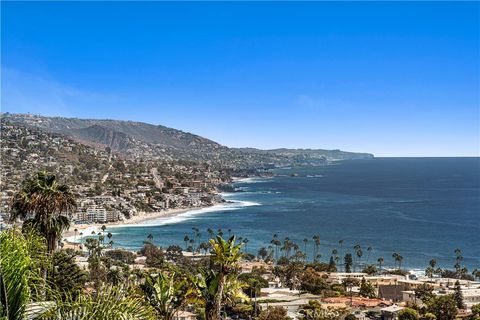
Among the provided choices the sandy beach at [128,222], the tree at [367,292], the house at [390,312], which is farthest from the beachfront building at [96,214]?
the house at [390,312]

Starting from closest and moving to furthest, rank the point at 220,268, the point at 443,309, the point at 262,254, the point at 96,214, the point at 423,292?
the point at 220,268, the point at 443,309, the point at 423,292, the point at 262,254, the point at 96,214

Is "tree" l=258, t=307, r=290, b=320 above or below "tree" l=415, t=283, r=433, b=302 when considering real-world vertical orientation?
above

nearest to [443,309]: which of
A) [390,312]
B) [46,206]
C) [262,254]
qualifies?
[390,312]

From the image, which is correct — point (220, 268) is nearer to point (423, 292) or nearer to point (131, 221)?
point (423, 292)

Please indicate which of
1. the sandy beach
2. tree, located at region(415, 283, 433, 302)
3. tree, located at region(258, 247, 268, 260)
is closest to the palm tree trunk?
tree, located at region(415, 283, 433, 302)

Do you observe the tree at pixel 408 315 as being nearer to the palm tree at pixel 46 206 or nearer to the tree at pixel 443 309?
the tree at pixel 443 309

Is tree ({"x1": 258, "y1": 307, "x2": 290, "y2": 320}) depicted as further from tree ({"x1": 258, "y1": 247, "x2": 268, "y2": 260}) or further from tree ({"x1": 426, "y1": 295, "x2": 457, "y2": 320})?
tree ({"x1": 258, "y1": 247, "x2": 268, "y2": 260})

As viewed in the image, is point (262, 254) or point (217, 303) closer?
point (217, 303)

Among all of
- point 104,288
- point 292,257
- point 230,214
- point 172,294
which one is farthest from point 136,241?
point 104,288

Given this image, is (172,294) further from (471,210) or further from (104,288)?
(471,210)
